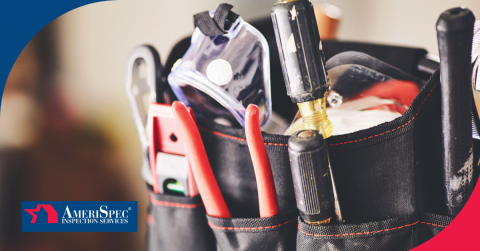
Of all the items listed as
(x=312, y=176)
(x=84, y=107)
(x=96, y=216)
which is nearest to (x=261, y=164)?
(x=312, y=176)

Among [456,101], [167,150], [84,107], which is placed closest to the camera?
[456,101]

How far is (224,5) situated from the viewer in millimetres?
311

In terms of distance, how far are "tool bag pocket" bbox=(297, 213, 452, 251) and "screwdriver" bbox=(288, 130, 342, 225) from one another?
1cm

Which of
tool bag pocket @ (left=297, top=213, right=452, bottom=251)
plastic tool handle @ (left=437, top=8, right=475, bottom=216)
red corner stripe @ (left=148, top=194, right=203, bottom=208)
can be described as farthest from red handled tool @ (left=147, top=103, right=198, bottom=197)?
plastic tool handle @ (left=437, top=8, right=475, bottom=216)

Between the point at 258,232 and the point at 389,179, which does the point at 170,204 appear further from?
the point at 389,179

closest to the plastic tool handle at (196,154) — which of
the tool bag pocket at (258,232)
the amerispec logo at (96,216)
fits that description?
the tool bag pocket at (258,232)

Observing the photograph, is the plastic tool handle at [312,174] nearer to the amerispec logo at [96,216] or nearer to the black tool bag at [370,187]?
the black tool bag at [370,187]

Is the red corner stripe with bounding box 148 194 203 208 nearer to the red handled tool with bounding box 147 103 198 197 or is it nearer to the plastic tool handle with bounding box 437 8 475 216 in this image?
the red handled tool with bounding box 147 103 198 197

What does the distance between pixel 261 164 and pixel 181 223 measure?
5.3 inches

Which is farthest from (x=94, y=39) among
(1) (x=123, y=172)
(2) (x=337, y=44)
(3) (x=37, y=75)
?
(2) (x=337, y=44)

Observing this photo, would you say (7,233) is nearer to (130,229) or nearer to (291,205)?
(130,229)

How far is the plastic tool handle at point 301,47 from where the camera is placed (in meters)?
0.24

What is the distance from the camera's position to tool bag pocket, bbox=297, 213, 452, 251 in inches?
10.2

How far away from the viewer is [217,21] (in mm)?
311
